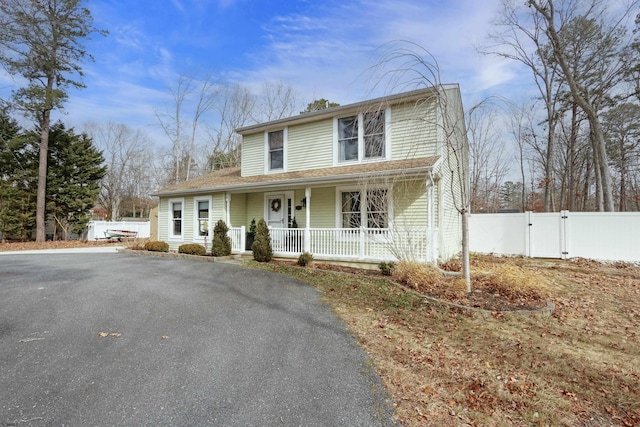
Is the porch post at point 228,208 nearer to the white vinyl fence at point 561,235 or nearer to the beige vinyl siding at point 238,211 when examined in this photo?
the beige vinyl siding at point 238,211

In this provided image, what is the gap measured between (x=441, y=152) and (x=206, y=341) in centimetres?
A: 890

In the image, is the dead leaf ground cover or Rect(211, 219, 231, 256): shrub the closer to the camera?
the dead leaf ground cover

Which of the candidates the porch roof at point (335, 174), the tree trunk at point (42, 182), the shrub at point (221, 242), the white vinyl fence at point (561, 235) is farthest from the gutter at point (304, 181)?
the tree trunk at point (42, 182)

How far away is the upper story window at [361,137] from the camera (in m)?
10.5

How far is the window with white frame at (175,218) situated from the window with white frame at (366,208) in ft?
26.6

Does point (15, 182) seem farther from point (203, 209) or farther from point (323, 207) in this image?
point (323, 207)

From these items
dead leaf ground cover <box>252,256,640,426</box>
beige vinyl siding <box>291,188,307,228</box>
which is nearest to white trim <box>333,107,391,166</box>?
beige vinyl siding <box>291,188,307,228</box>

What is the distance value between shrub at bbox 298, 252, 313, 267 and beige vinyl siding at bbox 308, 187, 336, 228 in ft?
5.76

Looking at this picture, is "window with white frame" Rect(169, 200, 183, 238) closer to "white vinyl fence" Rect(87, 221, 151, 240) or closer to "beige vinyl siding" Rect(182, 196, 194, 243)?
"beige vinyl siding" Rect(182, 196, 194, 243)

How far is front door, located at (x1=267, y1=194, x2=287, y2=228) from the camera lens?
12359 mm

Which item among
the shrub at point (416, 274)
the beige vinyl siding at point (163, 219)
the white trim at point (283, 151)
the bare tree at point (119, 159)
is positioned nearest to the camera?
the shrub at point (416, 274)

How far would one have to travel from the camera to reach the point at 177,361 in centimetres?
359

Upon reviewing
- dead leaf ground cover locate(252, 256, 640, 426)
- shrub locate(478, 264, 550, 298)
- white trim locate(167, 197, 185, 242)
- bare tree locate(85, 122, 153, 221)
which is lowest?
dead leaf ground cover locate(252, 256, 640, 426)

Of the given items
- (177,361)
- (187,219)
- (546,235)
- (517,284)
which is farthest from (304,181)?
(546,235)
